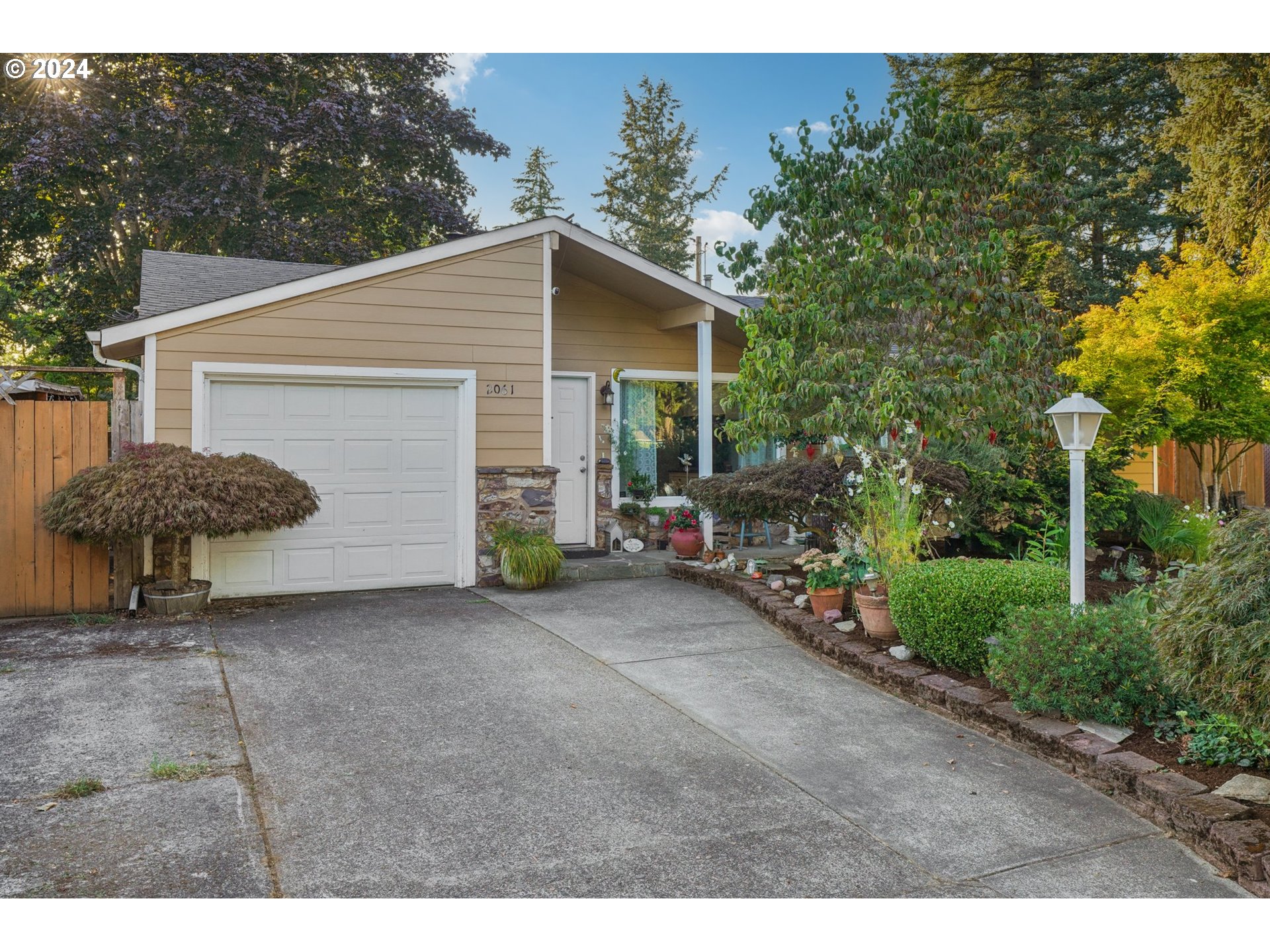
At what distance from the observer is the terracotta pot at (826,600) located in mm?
5684

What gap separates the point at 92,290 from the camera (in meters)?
14.1

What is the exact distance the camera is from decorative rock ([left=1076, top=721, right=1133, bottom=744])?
3.50m

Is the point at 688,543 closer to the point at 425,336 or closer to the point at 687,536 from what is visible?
the point at 687,536

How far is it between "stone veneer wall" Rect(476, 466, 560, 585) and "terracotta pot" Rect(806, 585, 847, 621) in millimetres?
2753

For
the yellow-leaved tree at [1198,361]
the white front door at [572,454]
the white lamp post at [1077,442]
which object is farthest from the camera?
the yellow-leaved tree at [1198,361]

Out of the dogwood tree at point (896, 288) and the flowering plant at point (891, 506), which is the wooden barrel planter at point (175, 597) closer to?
the dogwood tree at point (896, 288)

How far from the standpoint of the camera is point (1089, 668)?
3.64 m

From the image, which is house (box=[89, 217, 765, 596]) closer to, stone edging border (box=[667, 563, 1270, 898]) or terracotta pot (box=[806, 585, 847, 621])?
terracotta pot (box=[806, 585, 847, 621])

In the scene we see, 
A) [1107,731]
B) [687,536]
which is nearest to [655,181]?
[687,536]

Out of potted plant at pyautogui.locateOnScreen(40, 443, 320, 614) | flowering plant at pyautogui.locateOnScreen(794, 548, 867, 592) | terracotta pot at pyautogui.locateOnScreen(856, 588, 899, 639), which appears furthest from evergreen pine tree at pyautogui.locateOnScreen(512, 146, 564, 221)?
terracotta pot at pyautogui.locateOnScreen(856, 588, 899, 639)

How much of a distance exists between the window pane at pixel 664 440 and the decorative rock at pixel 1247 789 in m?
6.47

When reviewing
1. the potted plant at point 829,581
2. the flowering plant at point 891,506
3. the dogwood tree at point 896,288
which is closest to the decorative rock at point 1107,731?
the flowering plant at point 891,506

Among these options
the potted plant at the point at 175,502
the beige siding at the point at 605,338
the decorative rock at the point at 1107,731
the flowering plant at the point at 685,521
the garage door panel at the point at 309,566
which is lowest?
the decorative rock at the point at 1107,731

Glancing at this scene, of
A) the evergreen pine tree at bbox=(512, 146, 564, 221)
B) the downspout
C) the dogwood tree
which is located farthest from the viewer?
the evergreen pine tree at bbox=(512, 146, 564, 221)
